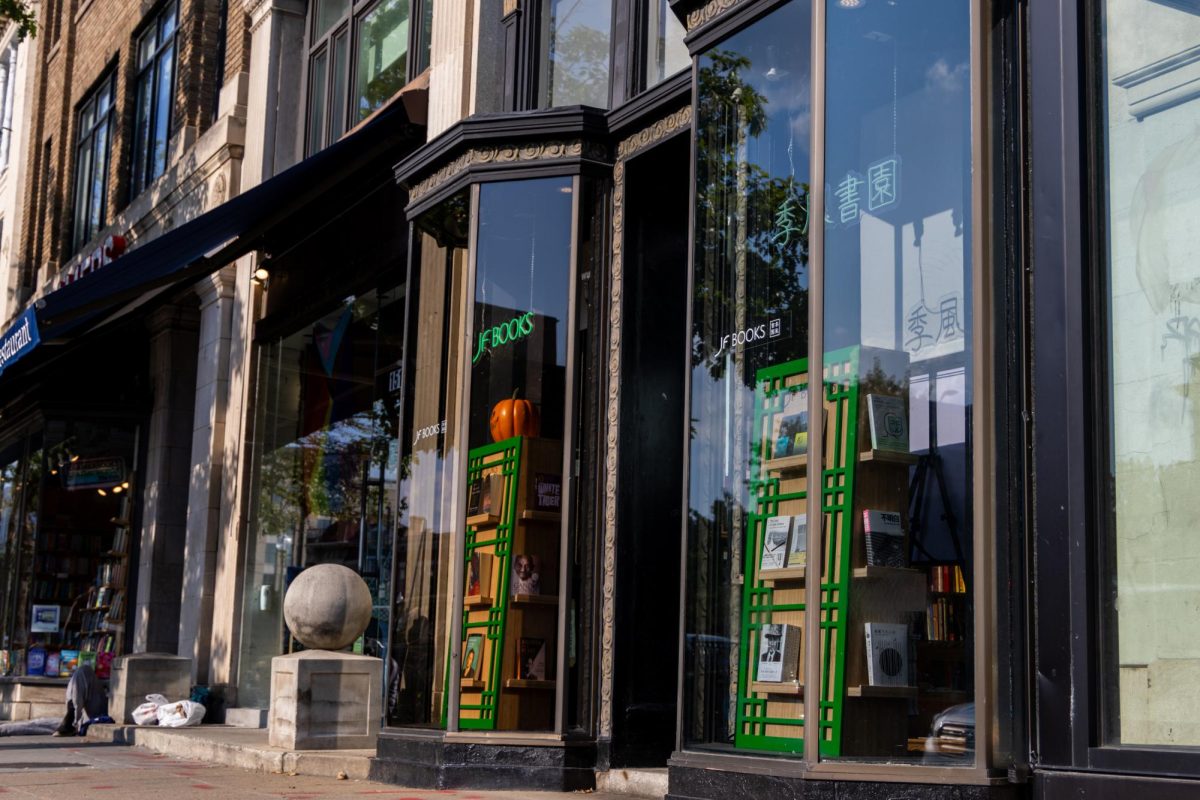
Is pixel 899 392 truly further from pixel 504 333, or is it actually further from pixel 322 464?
pixel 322 464

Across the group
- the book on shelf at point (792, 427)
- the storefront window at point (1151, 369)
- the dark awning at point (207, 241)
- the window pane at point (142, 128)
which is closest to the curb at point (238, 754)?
the dark awning at point (207, 241)

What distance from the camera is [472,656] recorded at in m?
9.20

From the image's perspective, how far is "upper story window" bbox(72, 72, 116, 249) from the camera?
2173cm

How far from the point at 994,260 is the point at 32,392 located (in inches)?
660

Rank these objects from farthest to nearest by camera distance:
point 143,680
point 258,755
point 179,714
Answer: point 143,680 → point 179,714 → point 258,755

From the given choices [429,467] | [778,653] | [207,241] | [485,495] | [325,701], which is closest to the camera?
[778,653]

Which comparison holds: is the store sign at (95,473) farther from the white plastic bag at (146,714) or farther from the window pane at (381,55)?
the window pane at (381,55)

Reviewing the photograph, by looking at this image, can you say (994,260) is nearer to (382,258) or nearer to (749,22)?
(749,22)

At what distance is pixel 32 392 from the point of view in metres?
19.8

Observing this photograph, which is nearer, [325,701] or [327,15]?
[325,701]

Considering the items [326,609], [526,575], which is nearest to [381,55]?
[326,609]

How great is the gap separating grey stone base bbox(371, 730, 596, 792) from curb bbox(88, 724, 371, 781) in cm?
88

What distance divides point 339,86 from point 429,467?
601cm

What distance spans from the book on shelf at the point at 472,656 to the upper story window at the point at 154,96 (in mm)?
11798
